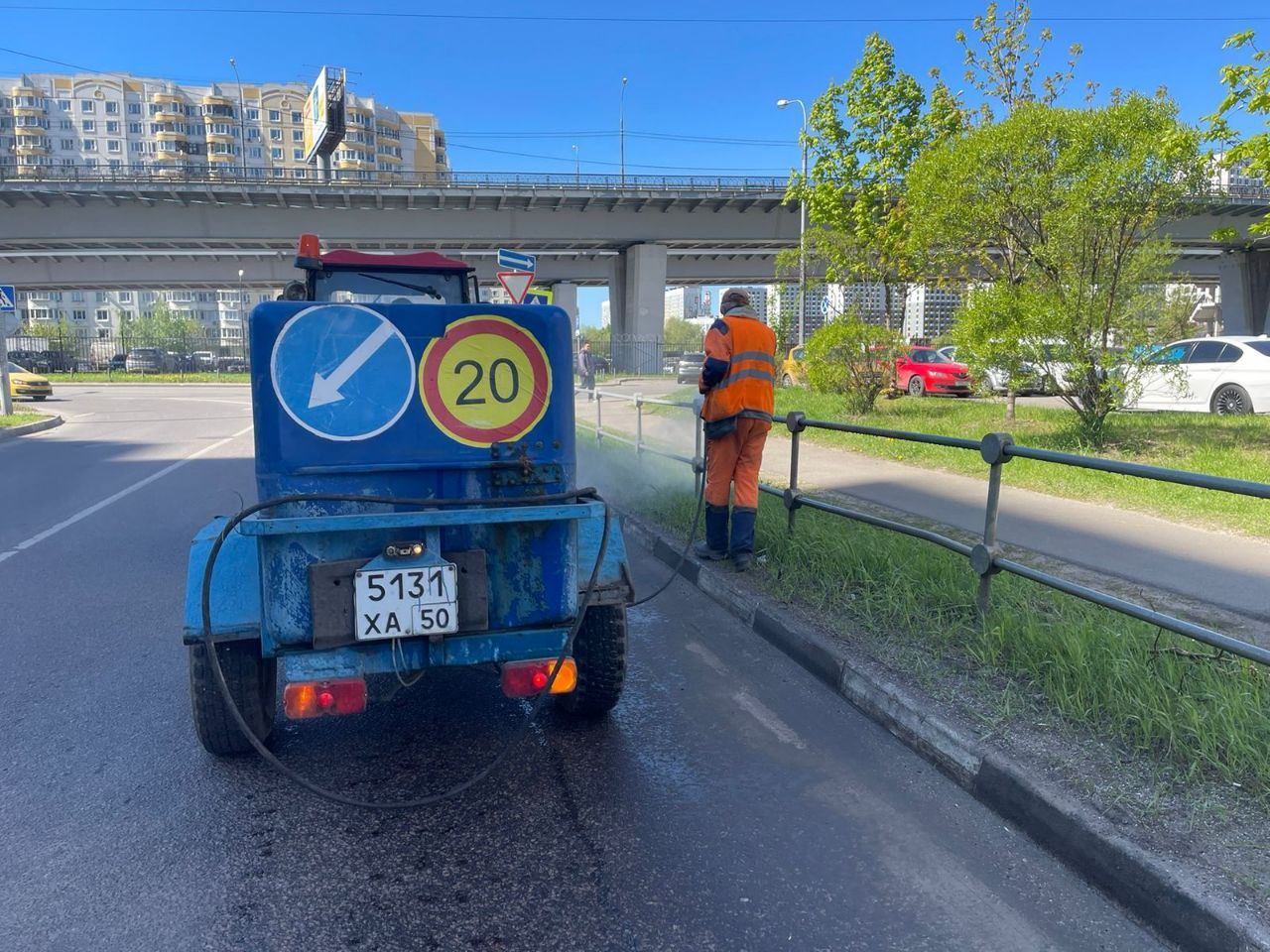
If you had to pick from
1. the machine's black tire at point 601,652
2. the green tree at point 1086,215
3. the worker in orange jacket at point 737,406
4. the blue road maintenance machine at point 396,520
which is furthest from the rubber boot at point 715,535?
the green tree at point 1086,215

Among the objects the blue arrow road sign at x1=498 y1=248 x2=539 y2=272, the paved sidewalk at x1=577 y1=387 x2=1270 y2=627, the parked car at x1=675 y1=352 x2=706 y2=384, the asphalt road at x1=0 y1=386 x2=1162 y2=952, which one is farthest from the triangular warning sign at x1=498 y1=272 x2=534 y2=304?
the asphalt road at x1=0 y1=386 x2=1162 y2=952

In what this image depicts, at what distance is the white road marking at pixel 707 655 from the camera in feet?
16.4

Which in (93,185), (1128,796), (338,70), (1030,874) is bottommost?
(1030,874)

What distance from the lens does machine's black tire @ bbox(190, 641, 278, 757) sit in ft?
11.6

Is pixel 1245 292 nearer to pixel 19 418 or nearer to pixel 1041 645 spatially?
pixel 1041 645

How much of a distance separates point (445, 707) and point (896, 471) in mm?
7816

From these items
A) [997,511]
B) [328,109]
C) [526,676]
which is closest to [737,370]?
[997,511]

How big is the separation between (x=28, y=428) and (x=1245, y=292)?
51.4 metres

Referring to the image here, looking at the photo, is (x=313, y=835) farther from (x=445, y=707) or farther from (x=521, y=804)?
(x=445, y=707)

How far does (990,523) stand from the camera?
185 inches

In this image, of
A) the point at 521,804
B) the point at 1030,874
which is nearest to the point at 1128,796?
the point at 1030,874

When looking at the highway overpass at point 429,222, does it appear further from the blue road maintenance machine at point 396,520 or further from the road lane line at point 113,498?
the blue road maintenance machine at point 396,520

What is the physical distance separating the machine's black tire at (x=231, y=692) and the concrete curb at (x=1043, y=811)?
2725 mm

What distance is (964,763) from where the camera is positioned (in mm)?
3617
